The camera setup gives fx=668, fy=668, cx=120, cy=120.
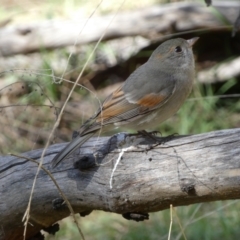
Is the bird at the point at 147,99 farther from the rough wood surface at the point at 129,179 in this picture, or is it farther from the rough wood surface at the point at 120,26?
→ the rough wood surface at the point at 120,26

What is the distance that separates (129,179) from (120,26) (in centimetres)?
375

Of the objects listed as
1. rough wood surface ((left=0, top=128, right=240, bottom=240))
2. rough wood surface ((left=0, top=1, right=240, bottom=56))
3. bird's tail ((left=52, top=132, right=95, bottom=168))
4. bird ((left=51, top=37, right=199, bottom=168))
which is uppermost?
rough wood surface ((left=0, top=1, right=240, bottom=56))

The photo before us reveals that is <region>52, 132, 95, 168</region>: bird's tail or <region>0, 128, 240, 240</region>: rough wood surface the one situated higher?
<region>52, 132, 95, 168</region>: bird's tail

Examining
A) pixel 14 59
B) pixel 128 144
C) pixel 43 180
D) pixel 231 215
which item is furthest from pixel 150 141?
pixel 14 59

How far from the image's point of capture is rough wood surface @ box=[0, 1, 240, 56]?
725 cm

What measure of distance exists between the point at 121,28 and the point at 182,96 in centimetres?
292

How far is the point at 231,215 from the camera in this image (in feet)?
18.6

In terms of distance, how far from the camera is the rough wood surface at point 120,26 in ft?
23.8

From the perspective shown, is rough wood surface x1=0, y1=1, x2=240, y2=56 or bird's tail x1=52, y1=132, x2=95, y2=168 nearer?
bird's tail x1=52, y1=132, x2=95, y2=168

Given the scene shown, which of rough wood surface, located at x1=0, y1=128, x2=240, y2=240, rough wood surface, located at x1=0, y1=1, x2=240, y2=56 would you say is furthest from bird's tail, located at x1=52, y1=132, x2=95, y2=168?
rough wood surface, located at x1=0, y1=1, x2=240, y2=56

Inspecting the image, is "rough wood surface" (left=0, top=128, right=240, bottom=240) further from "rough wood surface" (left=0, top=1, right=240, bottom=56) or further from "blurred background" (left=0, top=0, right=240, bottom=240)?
"rough wood surface" (left=0, top=1, right=240, bottom=56)

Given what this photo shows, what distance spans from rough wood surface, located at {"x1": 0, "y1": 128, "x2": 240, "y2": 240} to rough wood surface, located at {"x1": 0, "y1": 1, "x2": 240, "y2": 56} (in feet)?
10.5

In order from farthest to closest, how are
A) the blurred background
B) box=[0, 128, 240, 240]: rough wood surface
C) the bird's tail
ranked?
the blurred background
the bird's tail
box=[0, 128, 240, 240]: rough wood surface

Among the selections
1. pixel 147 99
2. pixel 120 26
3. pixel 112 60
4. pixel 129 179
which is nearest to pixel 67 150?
pixel 129 179
